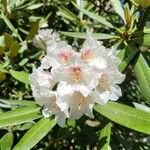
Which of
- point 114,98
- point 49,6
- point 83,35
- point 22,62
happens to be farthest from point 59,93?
point 49,6

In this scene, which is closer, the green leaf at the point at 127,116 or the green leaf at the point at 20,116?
the green leaf at the point at 127,116

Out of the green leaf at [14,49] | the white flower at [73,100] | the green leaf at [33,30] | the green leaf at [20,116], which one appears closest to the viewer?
the white flower at [73,100]

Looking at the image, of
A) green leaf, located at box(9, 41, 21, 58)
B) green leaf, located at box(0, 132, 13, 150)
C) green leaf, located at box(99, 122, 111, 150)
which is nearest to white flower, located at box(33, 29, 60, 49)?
green leaf, located at box(9, 41, 21, 58)

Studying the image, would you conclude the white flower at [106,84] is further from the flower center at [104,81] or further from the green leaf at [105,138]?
the green leaf at [105,138]

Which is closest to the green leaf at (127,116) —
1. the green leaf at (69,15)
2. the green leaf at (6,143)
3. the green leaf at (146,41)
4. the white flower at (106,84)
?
the white flower at (106,84)

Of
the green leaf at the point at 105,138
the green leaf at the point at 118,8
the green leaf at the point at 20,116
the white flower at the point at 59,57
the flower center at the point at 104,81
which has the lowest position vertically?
the green leaf at the point at 105,138
